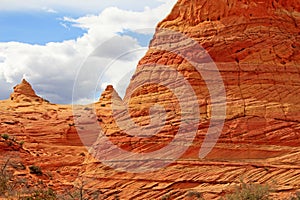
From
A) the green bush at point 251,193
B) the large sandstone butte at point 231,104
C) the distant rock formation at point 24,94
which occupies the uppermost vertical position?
the distant rock formation at point 24,94

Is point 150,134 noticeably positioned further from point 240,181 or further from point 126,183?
point 240,181

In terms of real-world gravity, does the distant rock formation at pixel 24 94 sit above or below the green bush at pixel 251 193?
above

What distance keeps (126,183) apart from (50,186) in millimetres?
8174

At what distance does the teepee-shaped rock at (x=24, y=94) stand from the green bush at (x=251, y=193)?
39495 millimetres

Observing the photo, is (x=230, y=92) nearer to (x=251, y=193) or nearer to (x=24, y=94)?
(x=251, y=193)

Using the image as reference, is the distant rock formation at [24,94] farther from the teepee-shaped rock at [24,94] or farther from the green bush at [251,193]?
the green bush at [251,193]

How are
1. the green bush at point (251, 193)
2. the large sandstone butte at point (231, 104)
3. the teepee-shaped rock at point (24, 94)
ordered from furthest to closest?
the teepee-shaped rock at point (24, 94) < the large sandstone butte at point (231, 104) < the green bush at point (251, 193)

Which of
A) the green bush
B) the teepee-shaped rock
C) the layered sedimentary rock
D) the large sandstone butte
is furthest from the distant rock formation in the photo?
the green bush

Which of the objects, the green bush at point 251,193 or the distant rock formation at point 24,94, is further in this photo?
the distant rock formation at point 24,94

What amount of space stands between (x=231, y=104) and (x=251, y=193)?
17.8 feet

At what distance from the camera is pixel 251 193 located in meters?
22.1

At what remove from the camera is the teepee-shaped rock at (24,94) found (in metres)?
57.3

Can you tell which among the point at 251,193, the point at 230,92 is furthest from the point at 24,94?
the point at 251,193

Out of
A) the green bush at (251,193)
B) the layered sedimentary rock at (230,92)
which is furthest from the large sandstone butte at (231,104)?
the green bush at (251,193)
